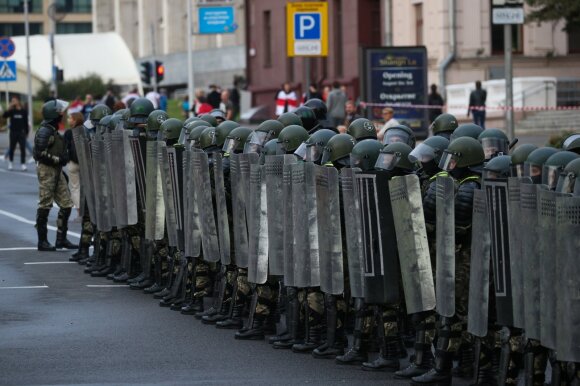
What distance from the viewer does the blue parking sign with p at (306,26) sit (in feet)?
78.4

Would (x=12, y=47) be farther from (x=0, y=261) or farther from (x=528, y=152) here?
(x=528, y=152)

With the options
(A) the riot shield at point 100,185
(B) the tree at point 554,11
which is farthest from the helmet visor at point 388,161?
(B) the tree at point 554,11

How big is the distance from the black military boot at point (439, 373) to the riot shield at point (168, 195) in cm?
458

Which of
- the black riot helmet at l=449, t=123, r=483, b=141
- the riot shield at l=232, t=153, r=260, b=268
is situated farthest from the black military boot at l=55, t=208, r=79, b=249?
the black riot helmet at l=449, t=123, r=483, b=141

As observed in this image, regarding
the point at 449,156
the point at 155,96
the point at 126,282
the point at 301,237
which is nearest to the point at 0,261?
the point at 126,282

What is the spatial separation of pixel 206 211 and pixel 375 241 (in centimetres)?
282

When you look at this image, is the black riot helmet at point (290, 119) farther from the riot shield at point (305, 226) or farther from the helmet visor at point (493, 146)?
the helmet visor at point (493, 146)

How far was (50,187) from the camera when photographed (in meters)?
18.6

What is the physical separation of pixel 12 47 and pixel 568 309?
125 ft

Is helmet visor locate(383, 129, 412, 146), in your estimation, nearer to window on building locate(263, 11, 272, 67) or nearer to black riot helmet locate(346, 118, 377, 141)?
black riot helmet locate(346, 118, 377, 141)

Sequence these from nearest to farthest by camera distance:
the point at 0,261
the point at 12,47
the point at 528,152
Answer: the point at 528,152 → the point at 0,261 → the point at 12,47

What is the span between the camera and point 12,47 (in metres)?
44.8

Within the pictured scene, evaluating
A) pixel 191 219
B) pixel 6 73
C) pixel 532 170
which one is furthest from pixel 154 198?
pixel 6 73

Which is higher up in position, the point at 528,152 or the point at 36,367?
the point at 528,152
